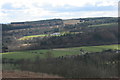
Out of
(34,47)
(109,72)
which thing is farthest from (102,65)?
(34,47)

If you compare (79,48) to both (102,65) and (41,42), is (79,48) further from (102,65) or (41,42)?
(102,65)

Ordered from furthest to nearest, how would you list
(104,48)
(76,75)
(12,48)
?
(12,48)
(104,48)
(76,75)

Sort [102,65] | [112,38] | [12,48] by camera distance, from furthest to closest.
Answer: [12,48] < [112,38] < [102,65]

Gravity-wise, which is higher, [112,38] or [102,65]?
[112,38]

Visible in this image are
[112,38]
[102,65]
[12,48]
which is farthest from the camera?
[12,48]

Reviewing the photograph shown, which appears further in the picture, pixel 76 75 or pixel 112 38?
pixel 112 38

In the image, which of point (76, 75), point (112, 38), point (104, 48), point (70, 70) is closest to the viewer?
point (76, 75)

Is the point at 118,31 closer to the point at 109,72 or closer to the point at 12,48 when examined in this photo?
the point at 109,72

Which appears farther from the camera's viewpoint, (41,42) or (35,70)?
(41,42)

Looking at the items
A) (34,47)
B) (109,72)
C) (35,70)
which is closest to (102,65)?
(109,72)
